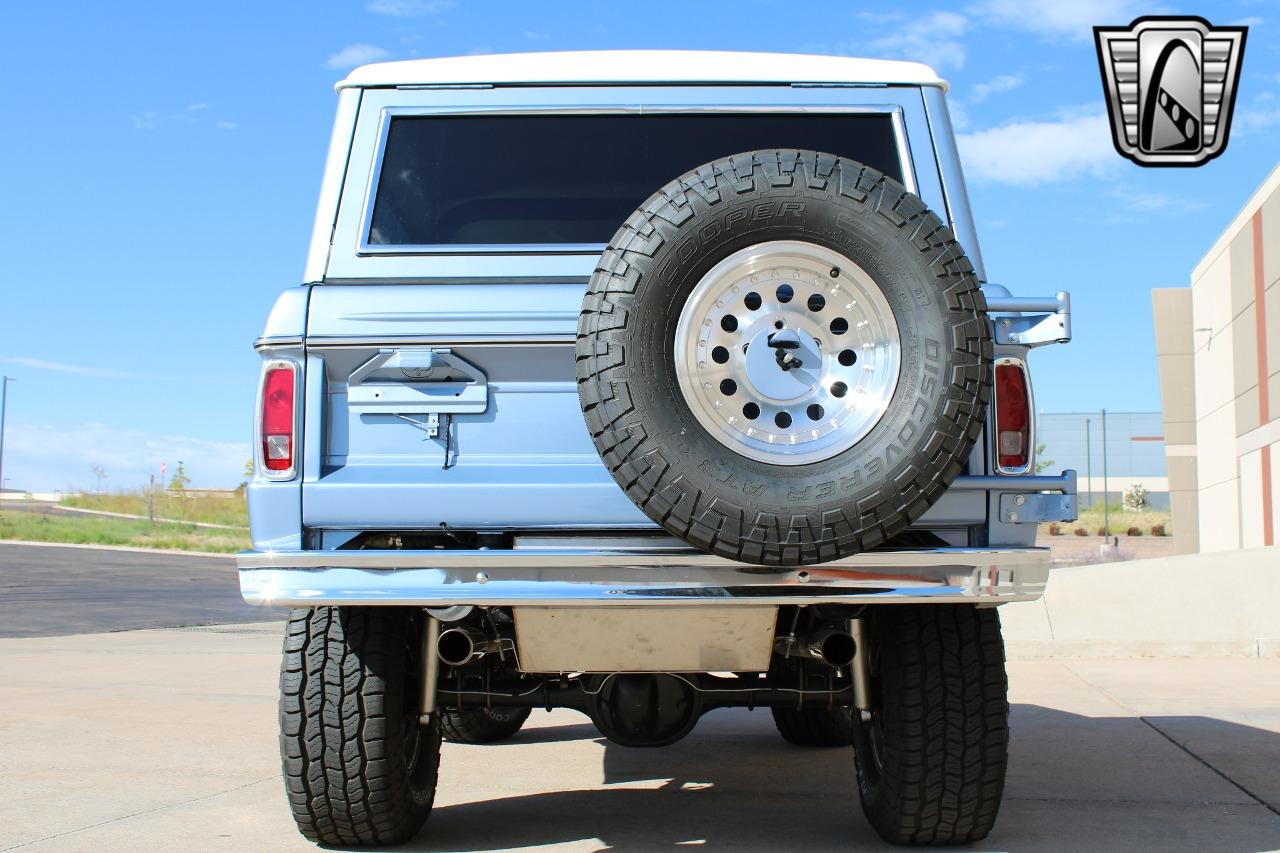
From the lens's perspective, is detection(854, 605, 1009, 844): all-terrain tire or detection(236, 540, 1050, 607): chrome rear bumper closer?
detection(236, 540, 1050, 607): chrome rear bumper

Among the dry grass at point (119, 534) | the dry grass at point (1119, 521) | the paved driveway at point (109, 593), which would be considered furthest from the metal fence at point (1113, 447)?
the paved driveway at point (109, 593)

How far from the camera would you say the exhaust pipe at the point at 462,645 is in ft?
12.4

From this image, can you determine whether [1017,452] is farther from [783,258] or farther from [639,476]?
[639,476]

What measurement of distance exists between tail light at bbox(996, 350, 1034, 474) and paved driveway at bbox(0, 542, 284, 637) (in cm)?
1229

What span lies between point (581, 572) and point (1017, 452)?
1294mm

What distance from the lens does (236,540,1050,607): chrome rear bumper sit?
3.25 meters

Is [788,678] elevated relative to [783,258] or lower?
lower

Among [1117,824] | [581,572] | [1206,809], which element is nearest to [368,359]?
[581,572]

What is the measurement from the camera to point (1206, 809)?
4.74 meters

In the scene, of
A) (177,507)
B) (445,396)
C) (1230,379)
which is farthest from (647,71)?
(177,507)

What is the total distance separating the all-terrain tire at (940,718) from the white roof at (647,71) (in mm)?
1651

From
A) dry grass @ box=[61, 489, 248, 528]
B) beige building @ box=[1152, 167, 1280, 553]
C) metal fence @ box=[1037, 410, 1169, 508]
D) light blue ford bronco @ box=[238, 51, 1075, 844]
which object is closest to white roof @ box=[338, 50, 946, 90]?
light blue ford bronco @ box=[238, 51, 1075, 844]

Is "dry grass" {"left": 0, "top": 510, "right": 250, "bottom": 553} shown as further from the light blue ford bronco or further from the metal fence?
the metal fence

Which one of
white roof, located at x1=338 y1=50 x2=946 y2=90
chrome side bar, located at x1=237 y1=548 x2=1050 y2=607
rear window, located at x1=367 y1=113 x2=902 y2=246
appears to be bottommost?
chrome side bar, located at x1=237 y1=548 x2=1050 y2=607
